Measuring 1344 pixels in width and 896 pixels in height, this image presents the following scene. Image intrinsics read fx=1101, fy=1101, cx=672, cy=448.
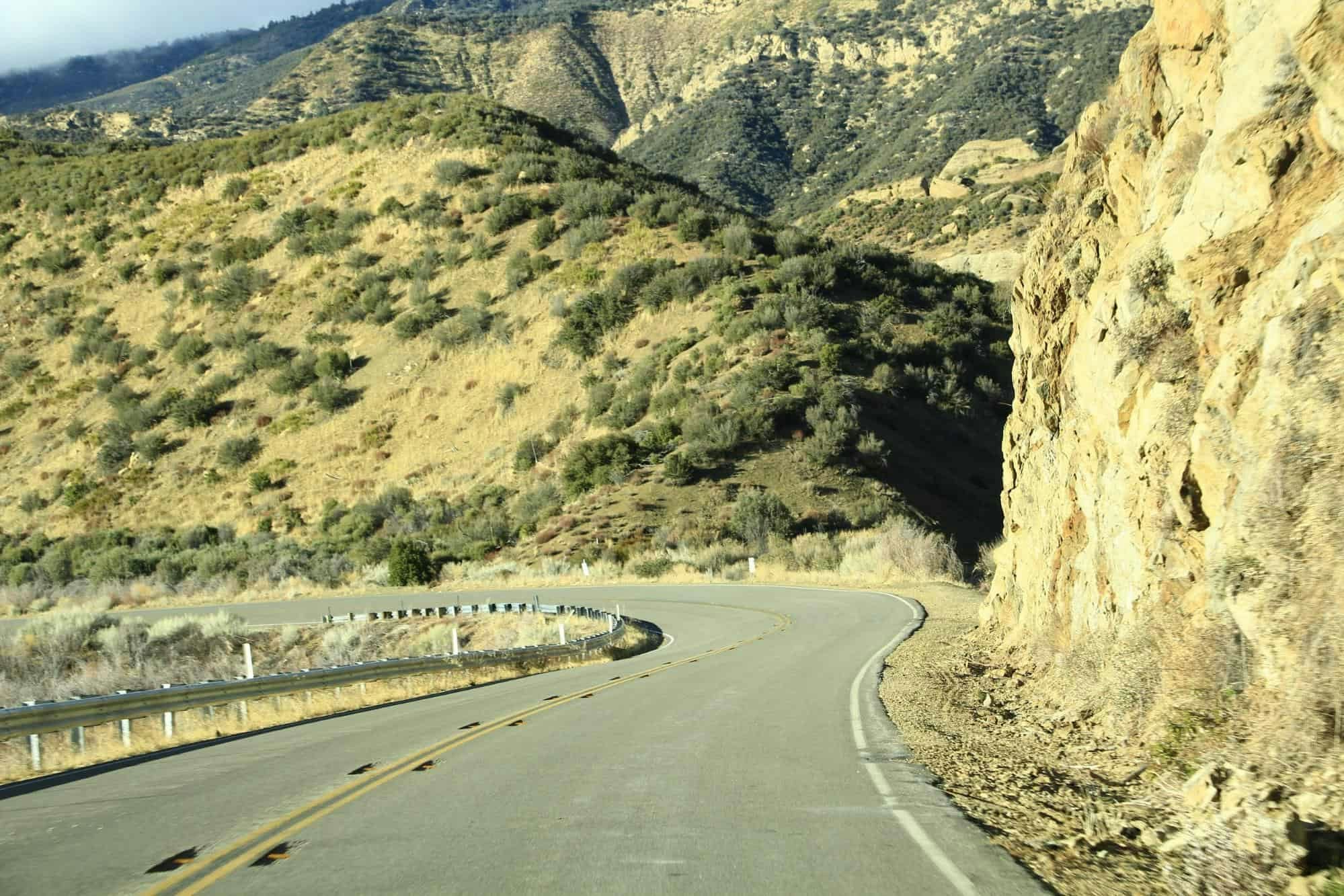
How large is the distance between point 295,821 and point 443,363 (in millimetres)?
50234

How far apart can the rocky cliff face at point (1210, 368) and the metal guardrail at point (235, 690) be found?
9211 mm

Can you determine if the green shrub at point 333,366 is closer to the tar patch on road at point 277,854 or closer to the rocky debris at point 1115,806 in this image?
the rocky debris at point 1115,806

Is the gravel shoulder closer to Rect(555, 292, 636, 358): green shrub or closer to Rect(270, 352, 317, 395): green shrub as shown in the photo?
Rect(555, 292, 636, 358): green shrub

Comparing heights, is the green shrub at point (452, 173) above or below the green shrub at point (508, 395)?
above

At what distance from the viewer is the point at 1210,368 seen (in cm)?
922

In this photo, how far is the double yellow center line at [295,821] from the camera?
227 inches

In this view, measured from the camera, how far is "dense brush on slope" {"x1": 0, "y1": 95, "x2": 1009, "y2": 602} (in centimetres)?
4484

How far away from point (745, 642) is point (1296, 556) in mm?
14095

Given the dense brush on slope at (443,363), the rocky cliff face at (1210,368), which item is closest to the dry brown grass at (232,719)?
the rocky cliff face at (1210,368)

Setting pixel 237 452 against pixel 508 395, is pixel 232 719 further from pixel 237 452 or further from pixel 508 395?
pixel 237 452

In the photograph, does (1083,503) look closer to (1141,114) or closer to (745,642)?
(1141,114)

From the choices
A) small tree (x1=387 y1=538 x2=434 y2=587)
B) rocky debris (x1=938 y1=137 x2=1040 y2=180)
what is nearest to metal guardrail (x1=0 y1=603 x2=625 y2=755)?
small tree (x1=387 y1=538 x2=434 y2=587)

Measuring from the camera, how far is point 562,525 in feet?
143

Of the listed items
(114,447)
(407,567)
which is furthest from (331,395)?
(407,567)
